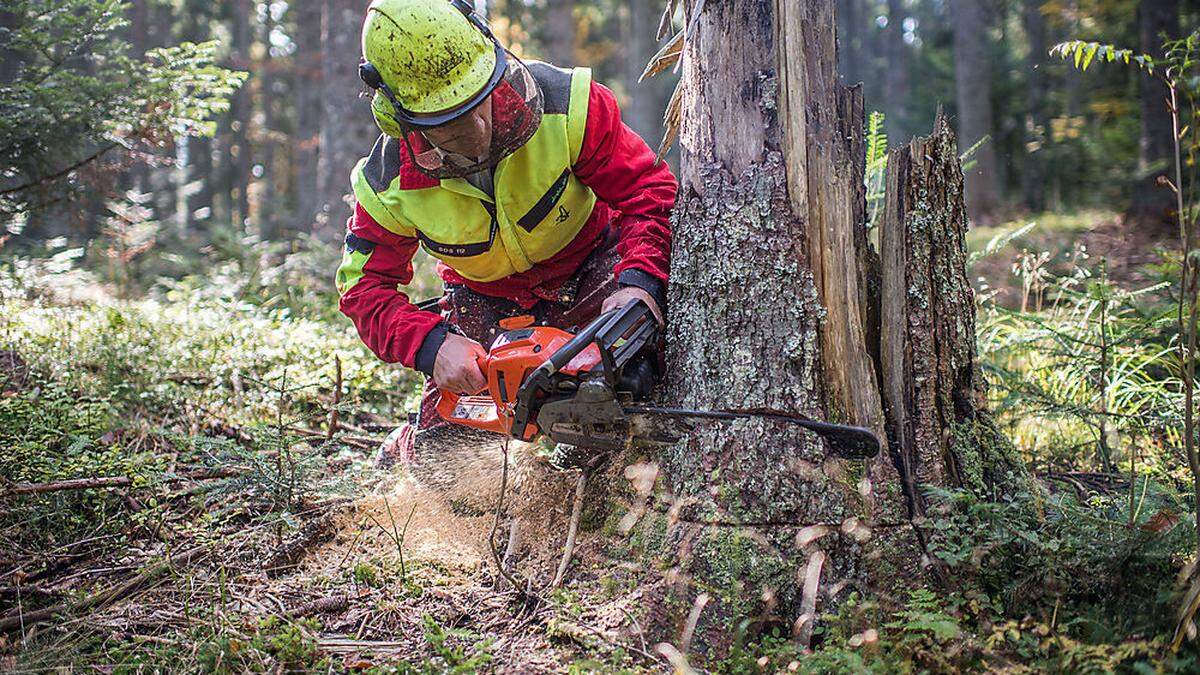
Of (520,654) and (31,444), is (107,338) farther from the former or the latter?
(520,654)

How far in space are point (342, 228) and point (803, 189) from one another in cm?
670

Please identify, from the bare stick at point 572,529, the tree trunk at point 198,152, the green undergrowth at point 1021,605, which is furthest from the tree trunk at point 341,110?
the tree trunk at point 198,152

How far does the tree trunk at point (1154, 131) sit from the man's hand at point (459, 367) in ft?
28.1

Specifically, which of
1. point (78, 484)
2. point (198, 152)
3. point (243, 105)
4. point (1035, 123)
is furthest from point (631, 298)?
point (198, 152)

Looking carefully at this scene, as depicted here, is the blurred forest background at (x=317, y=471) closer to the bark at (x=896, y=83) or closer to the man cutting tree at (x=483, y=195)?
the man cutting tree at (x=483, y=195)

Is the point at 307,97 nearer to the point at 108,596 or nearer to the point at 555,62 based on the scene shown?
the point at 555,62

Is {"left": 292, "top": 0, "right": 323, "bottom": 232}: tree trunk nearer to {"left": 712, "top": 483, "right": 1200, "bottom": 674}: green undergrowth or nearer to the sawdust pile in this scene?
the sawdust pile

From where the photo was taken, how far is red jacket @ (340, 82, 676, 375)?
3150 millimetres

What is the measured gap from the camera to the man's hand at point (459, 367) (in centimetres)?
322

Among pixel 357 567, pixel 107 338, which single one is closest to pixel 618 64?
pixel 107 338

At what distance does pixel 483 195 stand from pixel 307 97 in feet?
48.3

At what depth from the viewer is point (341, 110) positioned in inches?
343

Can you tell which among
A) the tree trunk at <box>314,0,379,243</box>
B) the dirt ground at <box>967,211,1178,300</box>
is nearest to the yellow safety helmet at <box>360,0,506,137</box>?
the dirt ground at <box>967,211,1178,300</box>

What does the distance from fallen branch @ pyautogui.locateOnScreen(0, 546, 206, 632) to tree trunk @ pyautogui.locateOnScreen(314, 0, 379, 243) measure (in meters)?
6.10
